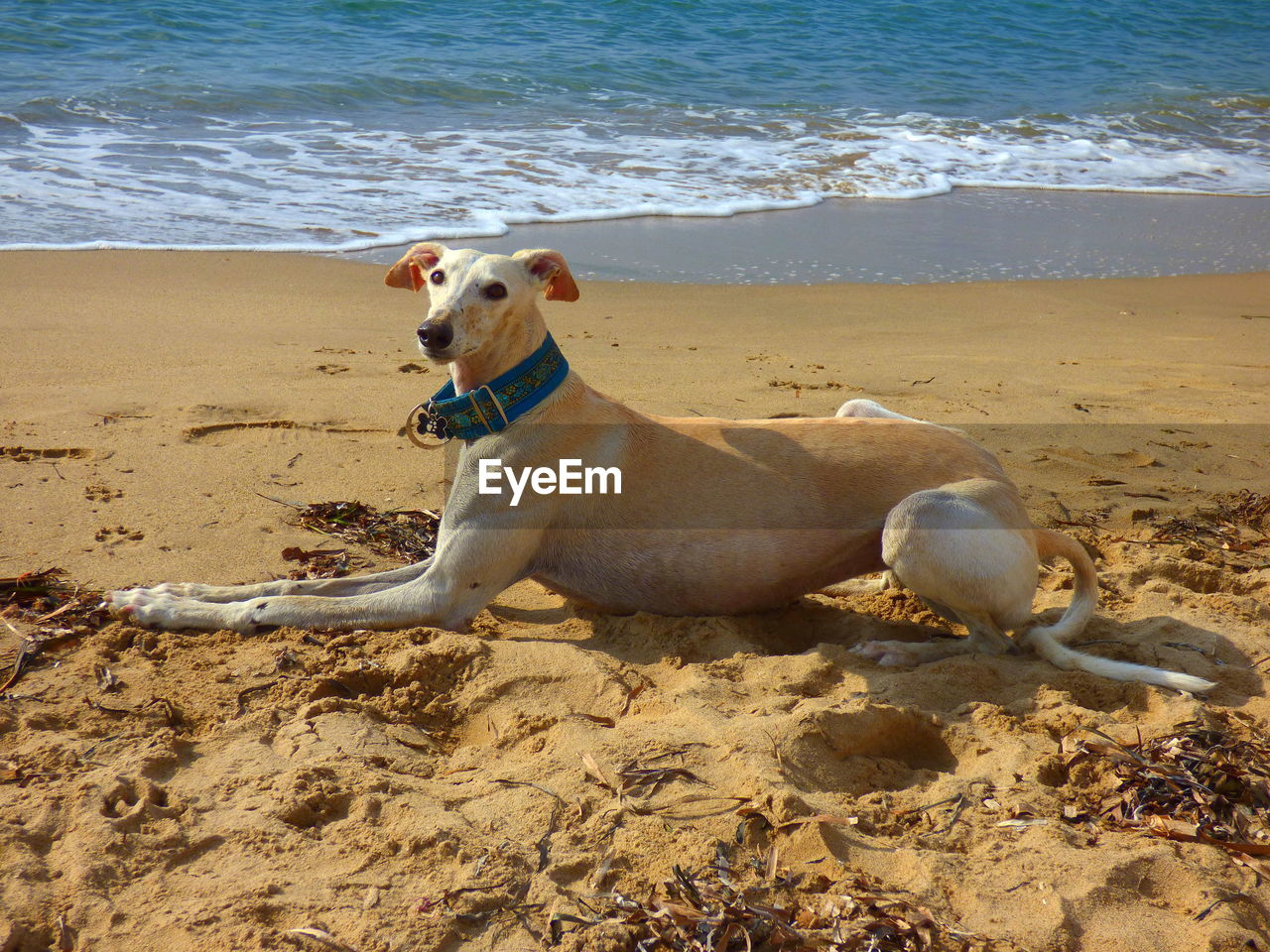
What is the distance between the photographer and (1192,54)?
24281 mm

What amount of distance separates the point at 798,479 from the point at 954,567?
0.73m

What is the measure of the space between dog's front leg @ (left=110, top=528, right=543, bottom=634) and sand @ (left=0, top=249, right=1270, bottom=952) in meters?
0.11

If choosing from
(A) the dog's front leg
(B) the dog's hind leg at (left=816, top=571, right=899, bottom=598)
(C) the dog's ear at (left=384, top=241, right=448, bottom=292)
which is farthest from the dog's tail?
(C) the dog's ear at (left=384, top=241, right=448, bottom=292)

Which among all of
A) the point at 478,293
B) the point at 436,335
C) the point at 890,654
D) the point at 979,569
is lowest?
the point at 890,654

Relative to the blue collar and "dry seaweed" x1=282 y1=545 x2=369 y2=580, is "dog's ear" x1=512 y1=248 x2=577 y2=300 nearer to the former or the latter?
the blue collar

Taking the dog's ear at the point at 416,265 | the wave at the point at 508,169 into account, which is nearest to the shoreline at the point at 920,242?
the wave at the point at 508,169

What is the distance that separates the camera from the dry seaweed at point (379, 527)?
4.96 meters

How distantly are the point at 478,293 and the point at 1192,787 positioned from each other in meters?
3.09

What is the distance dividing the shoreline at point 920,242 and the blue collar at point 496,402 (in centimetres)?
505

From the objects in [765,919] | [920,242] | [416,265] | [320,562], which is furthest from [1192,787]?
[920,242]

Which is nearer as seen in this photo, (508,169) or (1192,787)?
(1192,787)

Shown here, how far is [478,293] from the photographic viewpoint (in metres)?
4.29

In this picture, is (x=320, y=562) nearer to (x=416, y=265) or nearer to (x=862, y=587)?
(x=416, y=265)

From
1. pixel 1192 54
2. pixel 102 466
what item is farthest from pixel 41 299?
pixel 1192 54
